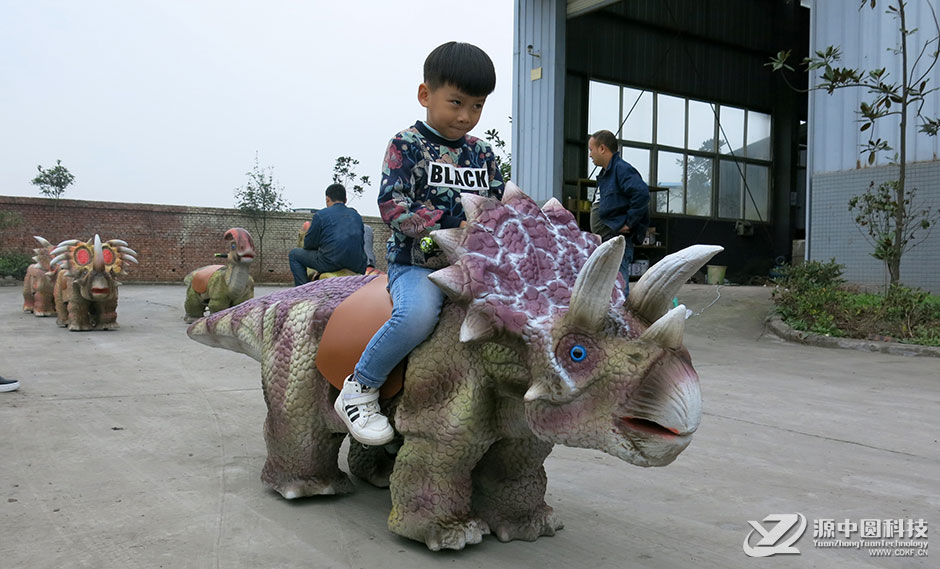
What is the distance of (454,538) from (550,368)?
25.6 inches

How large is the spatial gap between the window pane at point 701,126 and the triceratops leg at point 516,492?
46.7ft

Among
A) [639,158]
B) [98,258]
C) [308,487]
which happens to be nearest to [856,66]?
[639,158]

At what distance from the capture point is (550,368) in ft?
6.00

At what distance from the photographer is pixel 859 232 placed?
Answer: 8875 millimetres

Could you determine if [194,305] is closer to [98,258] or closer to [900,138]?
[98,258]

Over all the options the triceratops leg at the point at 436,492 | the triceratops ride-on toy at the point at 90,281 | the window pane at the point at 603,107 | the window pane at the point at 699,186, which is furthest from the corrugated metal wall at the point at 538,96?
the triceratops leg at the point at 436,492

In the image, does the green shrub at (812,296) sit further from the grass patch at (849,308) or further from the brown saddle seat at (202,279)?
the brown saddle seat at (202,279)

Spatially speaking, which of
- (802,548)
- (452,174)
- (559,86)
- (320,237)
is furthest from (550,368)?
(559,86)

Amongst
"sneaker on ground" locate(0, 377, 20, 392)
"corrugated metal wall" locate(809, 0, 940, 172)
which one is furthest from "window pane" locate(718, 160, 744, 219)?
"sneaker on ground" locate(0, 377, 20, 392)

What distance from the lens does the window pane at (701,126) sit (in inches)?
605

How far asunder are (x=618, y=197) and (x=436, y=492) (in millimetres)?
3416

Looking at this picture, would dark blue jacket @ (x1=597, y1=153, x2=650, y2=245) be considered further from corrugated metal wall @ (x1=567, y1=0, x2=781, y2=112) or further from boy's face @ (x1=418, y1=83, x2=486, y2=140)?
corrugated metal wall @ (x1=567, y1=0, x2=781, y2=112)

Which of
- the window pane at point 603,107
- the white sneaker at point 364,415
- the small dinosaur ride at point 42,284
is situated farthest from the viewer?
the window pane at point 603,107

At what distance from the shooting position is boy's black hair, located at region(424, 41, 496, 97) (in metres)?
2.24
